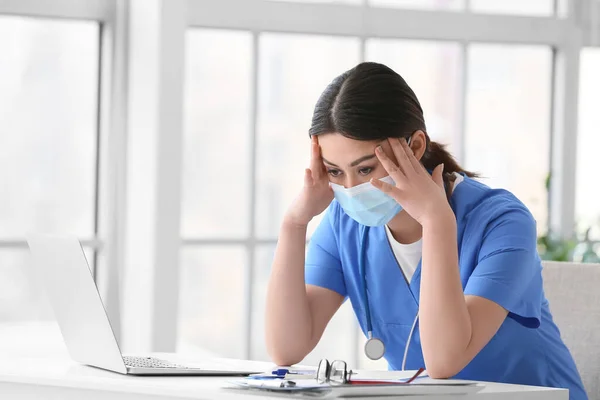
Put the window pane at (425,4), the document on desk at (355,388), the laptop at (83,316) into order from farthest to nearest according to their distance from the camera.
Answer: the window pane at (425,4) < the laptop at (83,316) < the document on desk at (355,388)

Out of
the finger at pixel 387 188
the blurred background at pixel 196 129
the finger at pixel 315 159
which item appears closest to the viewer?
the finger at pixel 387 188

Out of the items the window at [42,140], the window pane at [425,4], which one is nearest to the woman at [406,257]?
the window at [42,140]

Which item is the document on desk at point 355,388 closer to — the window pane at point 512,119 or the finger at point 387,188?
the finger at point 387,188

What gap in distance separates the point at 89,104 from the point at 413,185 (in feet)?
4.67

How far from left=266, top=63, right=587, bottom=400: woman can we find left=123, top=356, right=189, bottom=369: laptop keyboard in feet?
0.77

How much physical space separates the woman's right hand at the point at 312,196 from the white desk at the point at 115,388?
0.40 m

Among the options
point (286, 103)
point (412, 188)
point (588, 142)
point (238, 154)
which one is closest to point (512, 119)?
point (588, 142)

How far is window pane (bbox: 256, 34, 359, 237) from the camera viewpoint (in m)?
2.93

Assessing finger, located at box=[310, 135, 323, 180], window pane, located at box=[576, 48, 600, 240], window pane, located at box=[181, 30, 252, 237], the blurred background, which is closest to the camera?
finger, located at box=[310, 135, 323, 180]

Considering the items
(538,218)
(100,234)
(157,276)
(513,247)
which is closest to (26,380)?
(513,247)

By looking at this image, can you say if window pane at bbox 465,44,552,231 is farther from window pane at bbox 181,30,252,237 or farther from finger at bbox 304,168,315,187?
finger at bbox 304,168,315,187

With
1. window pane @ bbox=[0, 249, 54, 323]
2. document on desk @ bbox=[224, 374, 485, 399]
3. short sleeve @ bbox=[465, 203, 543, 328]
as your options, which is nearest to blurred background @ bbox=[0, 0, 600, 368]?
window pane @ bbox=[0, 249, 54, 323]

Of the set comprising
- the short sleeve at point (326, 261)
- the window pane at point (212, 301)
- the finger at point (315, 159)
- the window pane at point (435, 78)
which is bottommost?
the window pane at point (212, 301)

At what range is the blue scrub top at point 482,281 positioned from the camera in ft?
5.41
